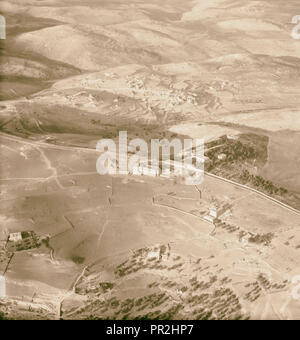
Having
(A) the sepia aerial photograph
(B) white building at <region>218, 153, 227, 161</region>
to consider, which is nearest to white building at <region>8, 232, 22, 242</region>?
(A) the sepia aerial photograph

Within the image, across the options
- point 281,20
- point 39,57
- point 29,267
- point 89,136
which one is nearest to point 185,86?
point 89,136

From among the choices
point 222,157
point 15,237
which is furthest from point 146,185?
point 15,237

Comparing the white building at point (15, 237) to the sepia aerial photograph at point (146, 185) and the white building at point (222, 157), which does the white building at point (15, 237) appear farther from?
the white building at point (222, 157)

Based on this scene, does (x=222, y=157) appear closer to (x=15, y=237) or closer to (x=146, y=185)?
(x=146, y=185)

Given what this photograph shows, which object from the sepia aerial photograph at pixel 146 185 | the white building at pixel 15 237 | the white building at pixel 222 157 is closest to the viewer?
the sepia aerial photograph at pixel 146 185

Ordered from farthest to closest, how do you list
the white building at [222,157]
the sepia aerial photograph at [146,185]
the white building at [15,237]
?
1. the white building at [222,157]
2. the white building at [15,237]
3. the sepia aerial photograph at [146,185]

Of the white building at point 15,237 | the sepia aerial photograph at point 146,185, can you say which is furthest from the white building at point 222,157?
the white building at point 15,237

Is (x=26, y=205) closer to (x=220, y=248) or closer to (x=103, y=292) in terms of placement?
(x=103, y=292)

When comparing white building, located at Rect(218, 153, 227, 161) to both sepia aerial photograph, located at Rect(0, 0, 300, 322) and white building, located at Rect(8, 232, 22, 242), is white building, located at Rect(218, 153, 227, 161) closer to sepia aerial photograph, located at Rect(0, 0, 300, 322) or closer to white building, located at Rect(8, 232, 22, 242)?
sepia aerial photograph, located at Rect(0, 0, 300, 322)
